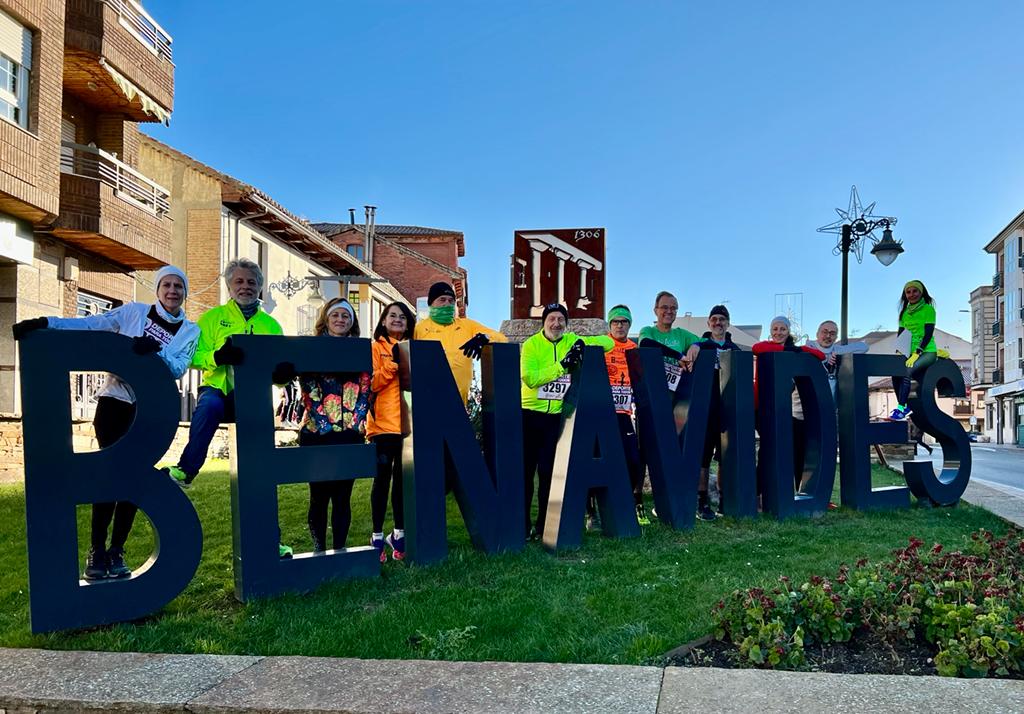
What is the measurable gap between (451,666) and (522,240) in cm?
714

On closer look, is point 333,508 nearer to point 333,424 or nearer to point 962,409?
point 333,424

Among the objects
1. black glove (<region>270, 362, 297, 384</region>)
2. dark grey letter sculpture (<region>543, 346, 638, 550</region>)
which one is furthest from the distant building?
black glove (<region>270, 362, 297, 384</region>)

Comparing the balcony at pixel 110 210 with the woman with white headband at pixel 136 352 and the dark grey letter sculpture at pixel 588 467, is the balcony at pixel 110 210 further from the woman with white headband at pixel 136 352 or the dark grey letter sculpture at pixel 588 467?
the dark grey letter sculpture at pixel 588 467

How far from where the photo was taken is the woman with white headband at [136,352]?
14.6 feet

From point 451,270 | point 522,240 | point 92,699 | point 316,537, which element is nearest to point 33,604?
point 92,699

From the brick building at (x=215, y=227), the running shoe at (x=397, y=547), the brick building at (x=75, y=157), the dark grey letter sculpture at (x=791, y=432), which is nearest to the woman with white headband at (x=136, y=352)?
the running shoe at (x=397, y=547)

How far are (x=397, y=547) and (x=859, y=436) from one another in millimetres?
4615

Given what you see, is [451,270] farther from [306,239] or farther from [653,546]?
[653,546]

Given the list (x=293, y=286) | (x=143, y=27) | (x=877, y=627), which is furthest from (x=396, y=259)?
(x=877, y=627)

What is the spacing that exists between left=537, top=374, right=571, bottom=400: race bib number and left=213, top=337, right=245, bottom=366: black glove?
240 cm

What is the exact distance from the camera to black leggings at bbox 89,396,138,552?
4.49 m

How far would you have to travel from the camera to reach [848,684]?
2.93 metres

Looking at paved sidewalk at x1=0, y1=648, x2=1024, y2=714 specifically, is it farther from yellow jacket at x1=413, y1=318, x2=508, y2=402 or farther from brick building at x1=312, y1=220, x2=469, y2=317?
brick building at x1=312, y1=220, x2=469, y2=317

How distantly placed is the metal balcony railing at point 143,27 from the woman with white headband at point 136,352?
12.9 metres
